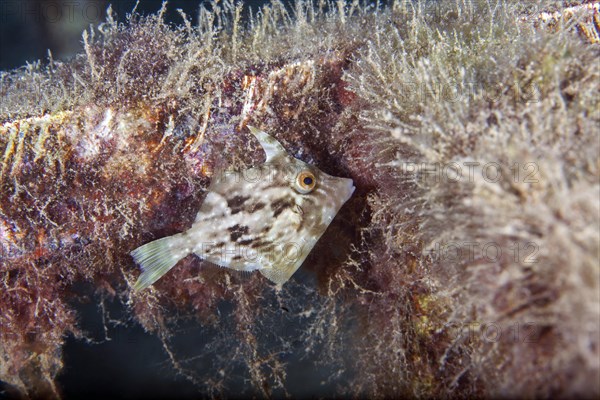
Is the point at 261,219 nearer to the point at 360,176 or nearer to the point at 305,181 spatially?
the point at 305,181

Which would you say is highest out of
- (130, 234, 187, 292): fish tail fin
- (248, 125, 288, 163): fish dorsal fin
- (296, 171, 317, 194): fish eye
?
(248, 125, 288, 163): fish dorsal fin

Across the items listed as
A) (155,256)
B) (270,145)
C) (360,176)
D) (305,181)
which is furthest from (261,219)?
(360,176)

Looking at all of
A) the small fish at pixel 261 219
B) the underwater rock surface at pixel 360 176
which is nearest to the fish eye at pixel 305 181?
the small fish at pixel 261 219

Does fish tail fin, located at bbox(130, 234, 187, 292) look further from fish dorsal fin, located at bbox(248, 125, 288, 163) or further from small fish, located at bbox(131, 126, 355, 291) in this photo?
fish dorsal fin, located at bbox(248, 125, 288, 163)

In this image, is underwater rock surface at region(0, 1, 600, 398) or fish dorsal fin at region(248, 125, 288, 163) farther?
fish dorsal fin at region(248, 125, 288, 163)

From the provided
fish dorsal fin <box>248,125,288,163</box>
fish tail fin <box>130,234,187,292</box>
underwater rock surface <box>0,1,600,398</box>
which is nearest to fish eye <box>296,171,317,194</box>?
fish dorsal fin <box>248,125,288,163</box>

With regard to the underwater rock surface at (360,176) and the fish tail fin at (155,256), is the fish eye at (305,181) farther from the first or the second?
the fish tail fin at (155,256)

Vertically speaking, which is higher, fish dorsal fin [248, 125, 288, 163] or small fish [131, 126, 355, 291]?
fish dorsal fin [248, 125, 288, 163]
